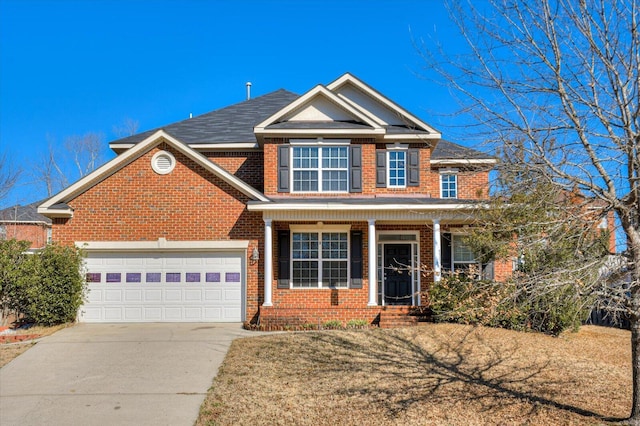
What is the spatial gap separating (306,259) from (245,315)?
7.90 feet

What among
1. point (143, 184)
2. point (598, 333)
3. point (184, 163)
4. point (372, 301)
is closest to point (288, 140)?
point (184, 163)

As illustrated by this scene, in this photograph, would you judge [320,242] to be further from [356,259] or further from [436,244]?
[436,244]

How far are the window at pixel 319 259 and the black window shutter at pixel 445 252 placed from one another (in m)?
2.95

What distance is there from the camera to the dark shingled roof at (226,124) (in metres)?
17.5

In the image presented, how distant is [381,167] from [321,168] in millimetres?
1820

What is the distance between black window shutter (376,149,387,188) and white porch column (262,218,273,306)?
143 inches

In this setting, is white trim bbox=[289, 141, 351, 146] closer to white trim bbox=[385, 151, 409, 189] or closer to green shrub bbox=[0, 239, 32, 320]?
white trim bbox=[385, 151, 409, 189]

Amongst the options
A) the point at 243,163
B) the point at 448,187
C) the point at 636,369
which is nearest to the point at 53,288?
the point at 243,163

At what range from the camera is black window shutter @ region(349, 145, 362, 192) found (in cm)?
1548

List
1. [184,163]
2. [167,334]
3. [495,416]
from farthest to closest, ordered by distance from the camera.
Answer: [184,163]
[167,334]
[495,416]

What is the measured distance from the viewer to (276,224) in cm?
1536

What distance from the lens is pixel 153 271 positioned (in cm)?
1453

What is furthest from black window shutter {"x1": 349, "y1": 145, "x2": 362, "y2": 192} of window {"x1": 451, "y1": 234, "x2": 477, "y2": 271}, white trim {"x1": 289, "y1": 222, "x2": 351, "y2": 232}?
window {"x1": 451, "y1": 234, "x2": 477, "y2": 271}

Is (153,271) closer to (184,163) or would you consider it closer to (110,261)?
(110,261)
